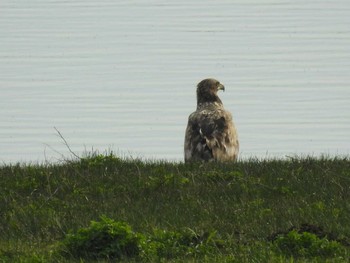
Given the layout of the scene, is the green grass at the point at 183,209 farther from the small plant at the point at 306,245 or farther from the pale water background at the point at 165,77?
the pale water background at the point at 165,77

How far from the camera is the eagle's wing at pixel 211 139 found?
19.1 meters

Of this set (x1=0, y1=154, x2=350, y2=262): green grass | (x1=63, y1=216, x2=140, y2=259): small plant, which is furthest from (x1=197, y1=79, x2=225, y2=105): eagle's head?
(x1=63, y1=216, x2=140, y2=259): small plant

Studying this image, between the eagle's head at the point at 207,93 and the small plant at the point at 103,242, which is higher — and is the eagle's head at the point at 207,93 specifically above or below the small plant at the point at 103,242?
above

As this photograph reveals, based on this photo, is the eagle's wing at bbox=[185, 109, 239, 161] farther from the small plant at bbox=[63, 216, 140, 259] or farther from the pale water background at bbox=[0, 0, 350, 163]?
the small plant at bbox=[63, 216, 140, 259]

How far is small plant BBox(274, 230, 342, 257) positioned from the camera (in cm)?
1301

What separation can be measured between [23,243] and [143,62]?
3286 centimetres

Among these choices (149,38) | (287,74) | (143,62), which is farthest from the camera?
(149,38)

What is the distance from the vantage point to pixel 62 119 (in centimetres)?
3500

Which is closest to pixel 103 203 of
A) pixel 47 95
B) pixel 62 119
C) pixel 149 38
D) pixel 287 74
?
pixel 62 119

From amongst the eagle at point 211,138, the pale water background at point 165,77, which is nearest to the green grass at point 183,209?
the eagle at point 211,138

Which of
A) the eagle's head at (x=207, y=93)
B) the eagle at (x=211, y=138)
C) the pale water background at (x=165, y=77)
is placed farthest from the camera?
the pale water background at (x=165, y=77)

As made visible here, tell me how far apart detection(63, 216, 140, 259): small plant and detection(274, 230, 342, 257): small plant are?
129cm

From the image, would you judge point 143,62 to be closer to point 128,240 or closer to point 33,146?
point 33,146

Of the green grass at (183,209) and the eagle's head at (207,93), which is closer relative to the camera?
the green grass at (183,209)
